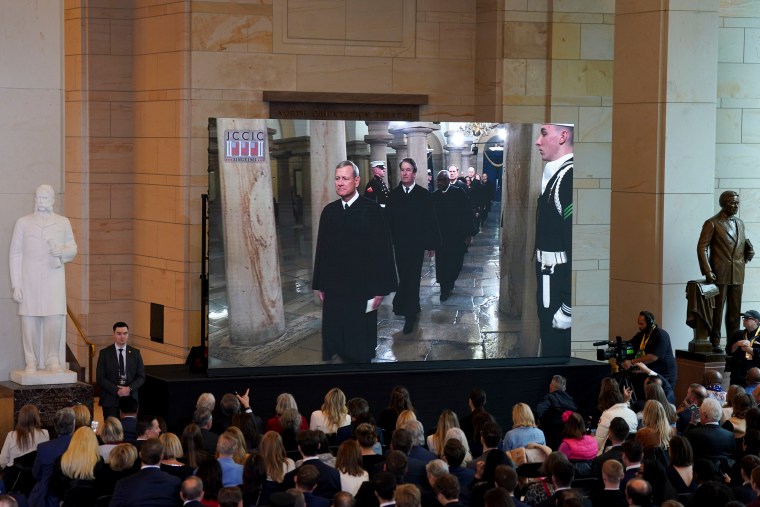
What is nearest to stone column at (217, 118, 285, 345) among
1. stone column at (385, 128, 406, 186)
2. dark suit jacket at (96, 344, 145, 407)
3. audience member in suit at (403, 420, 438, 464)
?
dark suit jacket at (96, 344, 145, 407)

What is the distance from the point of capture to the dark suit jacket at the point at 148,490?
8.36m

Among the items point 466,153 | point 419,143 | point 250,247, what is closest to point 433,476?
point 250,247

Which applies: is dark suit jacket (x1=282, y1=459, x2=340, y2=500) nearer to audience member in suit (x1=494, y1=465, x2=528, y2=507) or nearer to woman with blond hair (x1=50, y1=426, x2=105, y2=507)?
audience member in suit (x1=494, y1=465, x2=528, y2=507)

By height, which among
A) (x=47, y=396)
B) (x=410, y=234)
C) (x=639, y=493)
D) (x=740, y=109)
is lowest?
(x=47, y=396)

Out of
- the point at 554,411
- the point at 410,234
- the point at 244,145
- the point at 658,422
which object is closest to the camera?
the point at 658,422

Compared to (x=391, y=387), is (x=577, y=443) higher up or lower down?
higher up

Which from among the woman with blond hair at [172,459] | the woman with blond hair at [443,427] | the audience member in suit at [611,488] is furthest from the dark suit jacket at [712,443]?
the woman with blond hair at [172,459]

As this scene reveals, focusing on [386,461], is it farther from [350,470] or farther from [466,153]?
[466,153]

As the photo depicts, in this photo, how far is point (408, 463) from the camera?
9.20 meters

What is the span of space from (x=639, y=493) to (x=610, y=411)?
134 inches

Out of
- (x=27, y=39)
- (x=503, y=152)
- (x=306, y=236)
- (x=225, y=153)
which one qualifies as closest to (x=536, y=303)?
(x=503, y=152)

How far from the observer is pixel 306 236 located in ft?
47.1

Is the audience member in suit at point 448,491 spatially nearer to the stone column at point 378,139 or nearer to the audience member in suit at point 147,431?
the audience member in suit at point 147,431

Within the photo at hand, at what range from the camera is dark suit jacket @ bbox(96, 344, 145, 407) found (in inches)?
518
